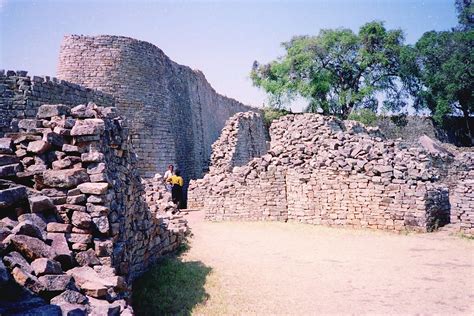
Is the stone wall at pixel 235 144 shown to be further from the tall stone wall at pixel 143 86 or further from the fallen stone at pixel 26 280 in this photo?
the fallen stone at pixel 26 280

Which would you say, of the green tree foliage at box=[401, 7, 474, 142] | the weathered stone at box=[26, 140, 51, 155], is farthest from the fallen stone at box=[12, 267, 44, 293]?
the green tree foliage at box=[401, 7, 474, 142]

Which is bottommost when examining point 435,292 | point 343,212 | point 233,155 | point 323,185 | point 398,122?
point 435,292

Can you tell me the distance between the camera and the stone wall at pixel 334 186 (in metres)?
10.3

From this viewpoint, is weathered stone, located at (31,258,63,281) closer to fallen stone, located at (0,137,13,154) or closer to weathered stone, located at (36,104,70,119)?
fallen stone, located at (0,137,13,154)

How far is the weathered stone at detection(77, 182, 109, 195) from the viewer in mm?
4707

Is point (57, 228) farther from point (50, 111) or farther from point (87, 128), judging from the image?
point (50, 111)

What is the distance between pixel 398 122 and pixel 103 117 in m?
34.5

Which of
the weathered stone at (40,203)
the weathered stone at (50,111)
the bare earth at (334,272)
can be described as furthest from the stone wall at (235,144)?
the weathered stone at (40,203)

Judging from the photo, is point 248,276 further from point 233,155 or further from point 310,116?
point 233,155

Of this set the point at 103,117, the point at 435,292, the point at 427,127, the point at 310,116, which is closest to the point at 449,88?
the point at 427,127

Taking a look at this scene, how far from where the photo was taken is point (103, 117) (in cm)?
586

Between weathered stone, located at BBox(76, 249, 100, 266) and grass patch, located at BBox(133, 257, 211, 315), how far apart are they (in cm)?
126

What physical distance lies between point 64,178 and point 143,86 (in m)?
13.2

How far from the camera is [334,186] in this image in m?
11.3
